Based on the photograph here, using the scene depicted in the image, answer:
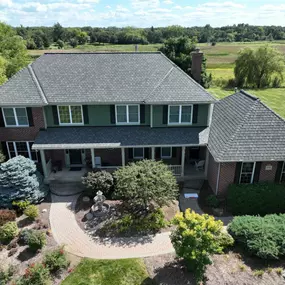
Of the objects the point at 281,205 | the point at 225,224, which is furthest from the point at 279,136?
the point at 225,224

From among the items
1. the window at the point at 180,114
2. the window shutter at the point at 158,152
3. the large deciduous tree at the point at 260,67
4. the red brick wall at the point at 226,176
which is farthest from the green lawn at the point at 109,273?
the large deciduous tree at the point at 260,67

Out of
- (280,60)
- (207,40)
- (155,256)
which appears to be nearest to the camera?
(155,256)

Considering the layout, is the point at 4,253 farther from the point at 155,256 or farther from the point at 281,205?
the point at 281,205

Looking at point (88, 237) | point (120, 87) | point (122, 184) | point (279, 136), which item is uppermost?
point (120, 87)

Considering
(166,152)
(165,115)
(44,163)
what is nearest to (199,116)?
(165,115)

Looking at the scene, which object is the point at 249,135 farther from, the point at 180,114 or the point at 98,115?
the point at 98,115

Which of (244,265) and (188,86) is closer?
(244,265)

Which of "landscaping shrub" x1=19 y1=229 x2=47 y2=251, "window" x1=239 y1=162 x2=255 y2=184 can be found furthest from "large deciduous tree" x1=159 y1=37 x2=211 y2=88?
"landscaping shrub" x1=19 y1=229 x2=47 y2=251
